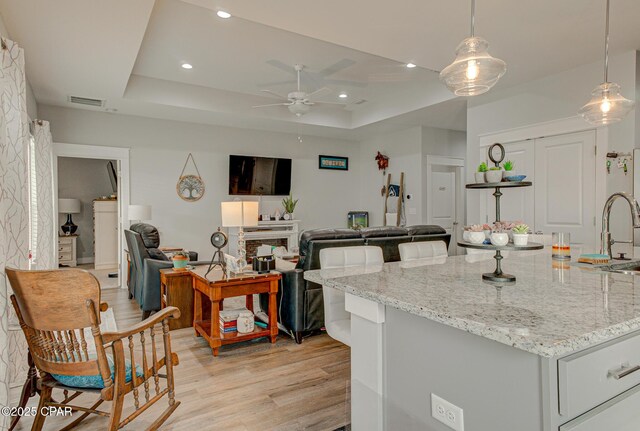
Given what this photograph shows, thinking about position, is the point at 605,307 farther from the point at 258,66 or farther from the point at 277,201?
the point at 277,201

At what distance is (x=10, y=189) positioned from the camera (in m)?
2.24

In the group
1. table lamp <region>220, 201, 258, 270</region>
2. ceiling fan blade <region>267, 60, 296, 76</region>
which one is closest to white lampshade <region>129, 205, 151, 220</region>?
table lamp <region>220, 201, 258, 270</region>

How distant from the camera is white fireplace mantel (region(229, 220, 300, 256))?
273 inches

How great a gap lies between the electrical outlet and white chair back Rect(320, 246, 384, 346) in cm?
76

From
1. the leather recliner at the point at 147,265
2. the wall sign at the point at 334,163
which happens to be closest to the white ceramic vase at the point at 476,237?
the leather recliner at the point at 147,265

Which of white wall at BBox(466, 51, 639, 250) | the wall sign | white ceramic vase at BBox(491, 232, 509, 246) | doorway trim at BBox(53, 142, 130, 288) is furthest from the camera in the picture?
the wall sign

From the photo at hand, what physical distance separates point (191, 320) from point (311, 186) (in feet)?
14.9

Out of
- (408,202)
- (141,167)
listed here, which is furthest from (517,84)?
(141,167)

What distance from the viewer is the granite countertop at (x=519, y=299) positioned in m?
0.99

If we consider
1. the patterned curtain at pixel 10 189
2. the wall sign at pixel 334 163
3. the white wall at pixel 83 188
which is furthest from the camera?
the white wall at pixel 83 188

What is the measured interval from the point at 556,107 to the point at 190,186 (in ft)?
18.6

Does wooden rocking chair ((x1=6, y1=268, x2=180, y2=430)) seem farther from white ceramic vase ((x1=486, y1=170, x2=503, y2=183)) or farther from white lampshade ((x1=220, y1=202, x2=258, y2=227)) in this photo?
white ceramic vase ((x1=486, y1=170, x2=503, y2=183))

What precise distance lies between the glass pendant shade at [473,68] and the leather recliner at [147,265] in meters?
3.47

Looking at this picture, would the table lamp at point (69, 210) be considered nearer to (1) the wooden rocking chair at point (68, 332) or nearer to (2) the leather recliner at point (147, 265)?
(2) the leather recliner at point (147, 265)
